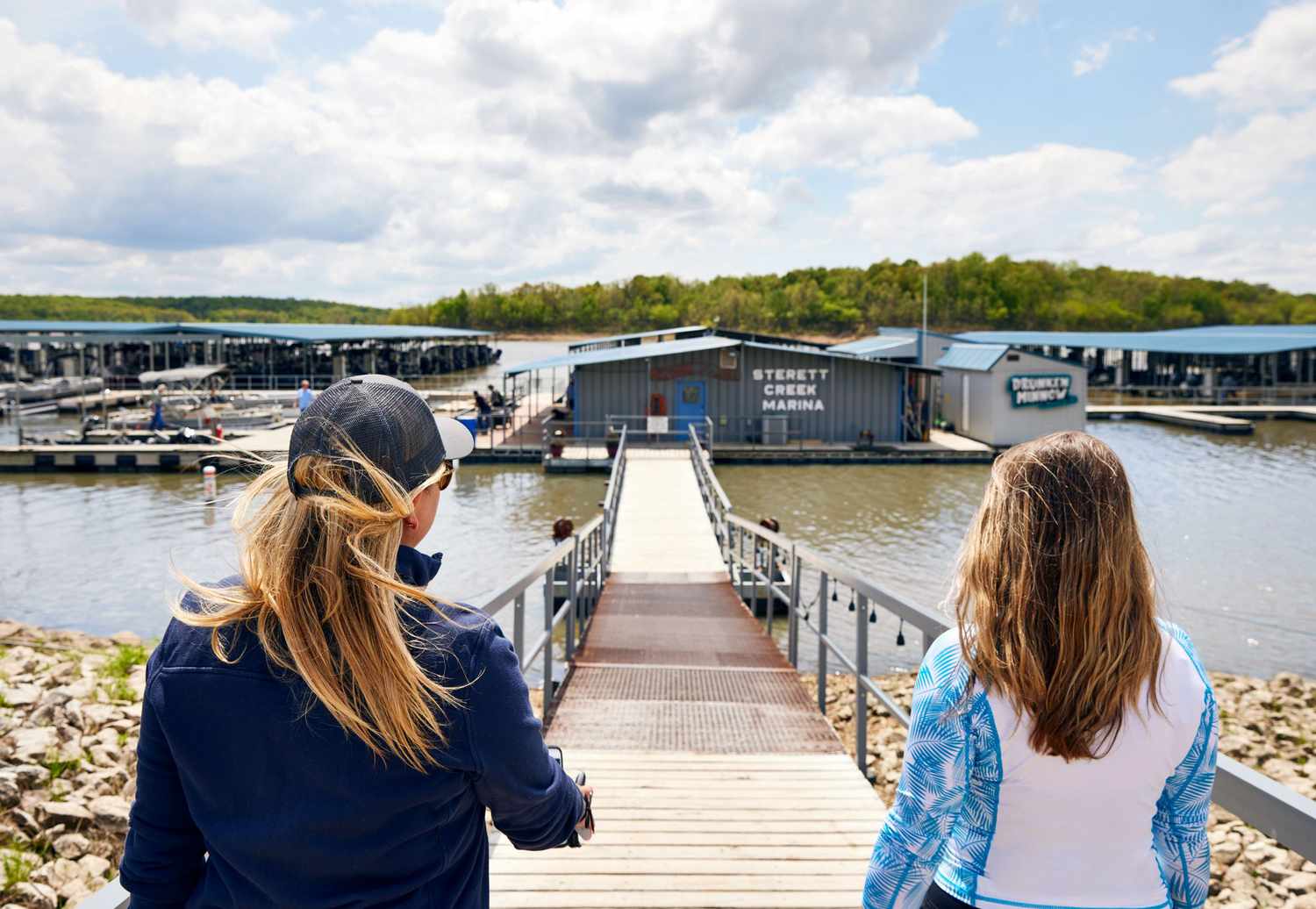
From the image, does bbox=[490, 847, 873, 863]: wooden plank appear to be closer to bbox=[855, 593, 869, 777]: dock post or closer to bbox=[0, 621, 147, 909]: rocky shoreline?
bbox=[855, 593, 869, 777]: dock post

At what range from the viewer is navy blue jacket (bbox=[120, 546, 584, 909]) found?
130 centimetres

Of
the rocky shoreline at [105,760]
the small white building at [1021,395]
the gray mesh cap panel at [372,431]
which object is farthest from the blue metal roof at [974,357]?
the gray mesh cap panel at [372,431]

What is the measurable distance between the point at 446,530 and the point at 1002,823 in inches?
642

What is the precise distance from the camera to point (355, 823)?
4.30 ft

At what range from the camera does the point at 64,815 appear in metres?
5.15

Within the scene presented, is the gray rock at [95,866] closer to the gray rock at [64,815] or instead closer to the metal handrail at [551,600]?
the gray rock at [64,815]

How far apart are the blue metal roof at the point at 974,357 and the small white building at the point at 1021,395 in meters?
0.03

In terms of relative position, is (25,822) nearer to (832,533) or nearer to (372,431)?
(372,431)

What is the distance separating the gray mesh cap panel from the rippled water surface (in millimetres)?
6004

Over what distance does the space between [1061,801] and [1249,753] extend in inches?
286

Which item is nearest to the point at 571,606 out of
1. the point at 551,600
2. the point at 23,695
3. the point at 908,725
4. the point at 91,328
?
the point at 551,600

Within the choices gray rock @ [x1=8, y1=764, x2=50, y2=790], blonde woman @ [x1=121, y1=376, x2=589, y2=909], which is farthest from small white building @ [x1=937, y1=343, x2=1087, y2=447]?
blonde woman @ [x1=121, y1=376, x2=589, y2=909]

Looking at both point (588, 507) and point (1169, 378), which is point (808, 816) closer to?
point (588, 507)

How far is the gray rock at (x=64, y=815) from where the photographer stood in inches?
202
